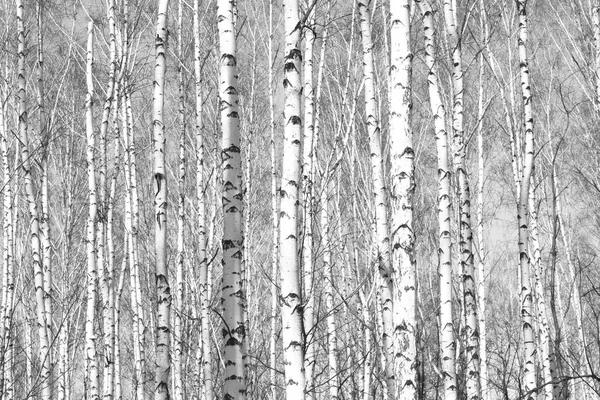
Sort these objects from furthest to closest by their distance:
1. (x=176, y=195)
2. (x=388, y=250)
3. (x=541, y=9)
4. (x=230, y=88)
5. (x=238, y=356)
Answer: (x=176, y=195), (x=541, y=9), (x=388, y=250), (x=230, y=88), (x=238, y=356)

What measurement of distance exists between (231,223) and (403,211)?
115 centimetres

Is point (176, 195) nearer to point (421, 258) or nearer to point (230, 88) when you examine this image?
point (421, 258)

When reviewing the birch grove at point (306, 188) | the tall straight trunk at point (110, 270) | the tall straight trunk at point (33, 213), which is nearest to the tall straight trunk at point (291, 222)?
the birch grove at point (306, 188)

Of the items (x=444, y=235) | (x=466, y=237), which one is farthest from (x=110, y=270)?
(x=444, y=235)

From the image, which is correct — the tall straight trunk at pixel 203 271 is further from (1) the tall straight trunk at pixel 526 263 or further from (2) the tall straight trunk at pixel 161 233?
(1) the tall straight trunk at pixel 526 263

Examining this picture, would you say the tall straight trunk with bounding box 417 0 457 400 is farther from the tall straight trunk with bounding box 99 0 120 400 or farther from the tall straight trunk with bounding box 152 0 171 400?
the tall straight trunk with bounding box 99 0 120 400

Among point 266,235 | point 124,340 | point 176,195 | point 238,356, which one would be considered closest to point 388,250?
point 238,356

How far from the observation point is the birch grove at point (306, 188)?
143 inches

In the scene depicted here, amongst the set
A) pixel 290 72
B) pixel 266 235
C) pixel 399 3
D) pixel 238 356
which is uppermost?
pixel 266 235

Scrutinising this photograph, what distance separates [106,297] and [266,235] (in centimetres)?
820

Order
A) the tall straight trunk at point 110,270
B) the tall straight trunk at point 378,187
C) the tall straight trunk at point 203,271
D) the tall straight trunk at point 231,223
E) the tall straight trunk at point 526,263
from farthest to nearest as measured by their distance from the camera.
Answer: the tall straight trunk at point 110,270 < the tall straight trunk at point 203,271 < the tall straight trunk at point 378,187 < the tall straight trunk at point 526,263 < the tall straight trunk at point 231,223

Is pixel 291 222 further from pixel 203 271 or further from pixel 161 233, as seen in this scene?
pixel 203 271

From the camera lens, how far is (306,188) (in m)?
5.22

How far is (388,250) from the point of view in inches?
205
